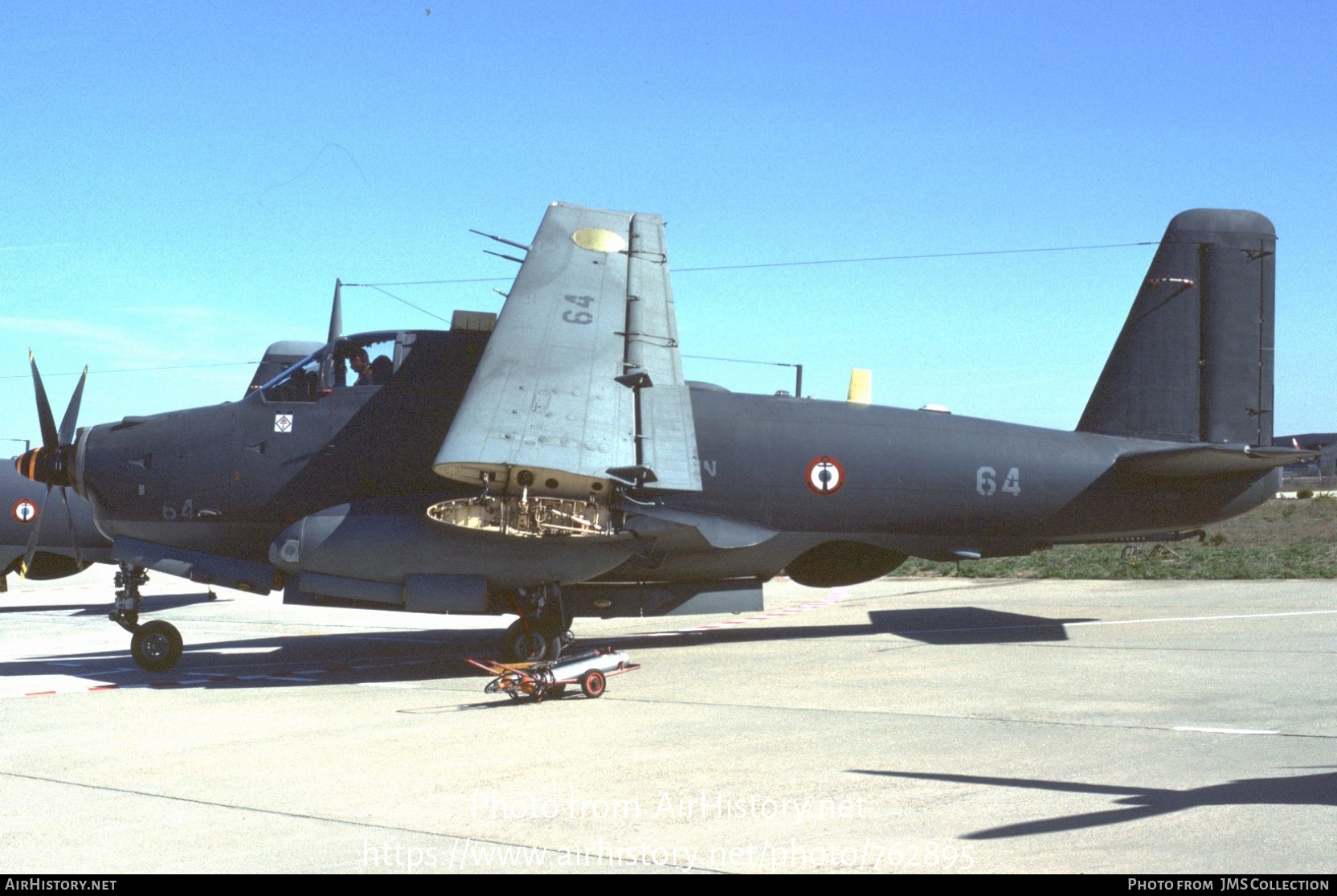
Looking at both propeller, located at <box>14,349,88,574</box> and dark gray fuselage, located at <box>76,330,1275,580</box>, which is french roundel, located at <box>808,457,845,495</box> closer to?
dark gray fuselage, located at <box>76,330,1275,580</box>

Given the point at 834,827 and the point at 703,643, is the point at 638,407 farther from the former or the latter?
the point at 834,827

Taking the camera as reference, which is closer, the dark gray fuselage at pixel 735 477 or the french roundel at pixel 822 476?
the dark gray fuselage at pixel 735 477

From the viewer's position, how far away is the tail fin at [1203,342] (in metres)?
18.6

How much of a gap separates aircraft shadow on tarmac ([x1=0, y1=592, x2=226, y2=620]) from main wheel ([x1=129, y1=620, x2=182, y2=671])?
10968 millimetres

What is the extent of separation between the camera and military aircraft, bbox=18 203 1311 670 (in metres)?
14.5

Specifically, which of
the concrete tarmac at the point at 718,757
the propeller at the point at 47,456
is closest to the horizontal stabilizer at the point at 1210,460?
the concrete tarmac at the point at 718,757

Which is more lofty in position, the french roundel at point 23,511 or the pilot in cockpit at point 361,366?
the pilot in cockpit at point 361,366

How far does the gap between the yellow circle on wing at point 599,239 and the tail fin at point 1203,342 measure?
336 inches

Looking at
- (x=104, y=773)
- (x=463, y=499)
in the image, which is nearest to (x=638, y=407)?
(x=463, y=499)

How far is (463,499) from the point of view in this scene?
14859 millimetres

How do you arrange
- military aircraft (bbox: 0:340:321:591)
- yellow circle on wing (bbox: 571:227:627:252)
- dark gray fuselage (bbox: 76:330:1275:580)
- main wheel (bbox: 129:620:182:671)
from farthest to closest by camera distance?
military aircraft (bbox: 0:340:321:591), dark gray fuselage (bbox: 76:330:1275:580), main wheel (bbox: 129:620:182:671), yellow circle on wing (bbox: 571:227:627:252)

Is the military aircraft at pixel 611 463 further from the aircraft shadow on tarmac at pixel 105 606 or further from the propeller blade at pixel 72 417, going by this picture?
the aircraft shadow on tarmac at pixel 105 606

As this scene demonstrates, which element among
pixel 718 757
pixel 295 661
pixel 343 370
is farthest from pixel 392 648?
pixel 718 757

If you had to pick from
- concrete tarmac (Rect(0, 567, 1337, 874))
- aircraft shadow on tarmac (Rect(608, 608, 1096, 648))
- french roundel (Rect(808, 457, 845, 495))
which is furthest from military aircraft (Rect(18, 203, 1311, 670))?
concrete tarmac (Rect(0, 567, 1337, 874))
